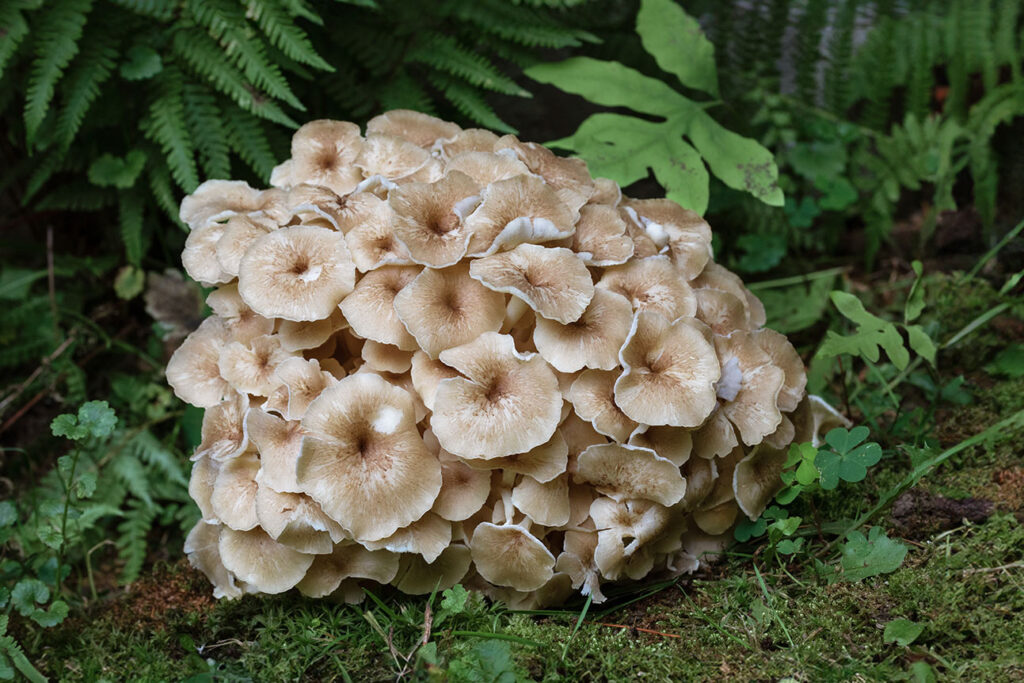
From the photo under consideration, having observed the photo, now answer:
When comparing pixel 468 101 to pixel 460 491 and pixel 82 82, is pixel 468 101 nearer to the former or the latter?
pixel 82 82

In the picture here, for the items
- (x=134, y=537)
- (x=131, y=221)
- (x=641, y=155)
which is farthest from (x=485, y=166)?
(x=134, y=537)

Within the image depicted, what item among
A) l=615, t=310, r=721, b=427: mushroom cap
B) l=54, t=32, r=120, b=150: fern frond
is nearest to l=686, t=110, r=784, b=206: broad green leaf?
l=615, t=310, r=721, b=427: mushroom cap

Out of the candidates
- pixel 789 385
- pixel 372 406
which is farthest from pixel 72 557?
pixel 789 385

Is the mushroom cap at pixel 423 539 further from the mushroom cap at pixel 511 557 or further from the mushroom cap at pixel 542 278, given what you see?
the mushroom cap at pixel 542 278

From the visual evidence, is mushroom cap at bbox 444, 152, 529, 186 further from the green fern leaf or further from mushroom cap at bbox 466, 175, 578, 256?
the green fern leaf

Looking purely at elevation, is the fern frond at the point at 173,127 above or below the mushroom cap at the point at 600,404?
below


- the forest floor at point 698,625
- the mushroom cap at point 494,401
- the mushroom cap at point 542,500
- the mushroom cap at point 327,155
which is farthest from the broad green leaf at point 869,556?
the mushroom cap at point 327,155
